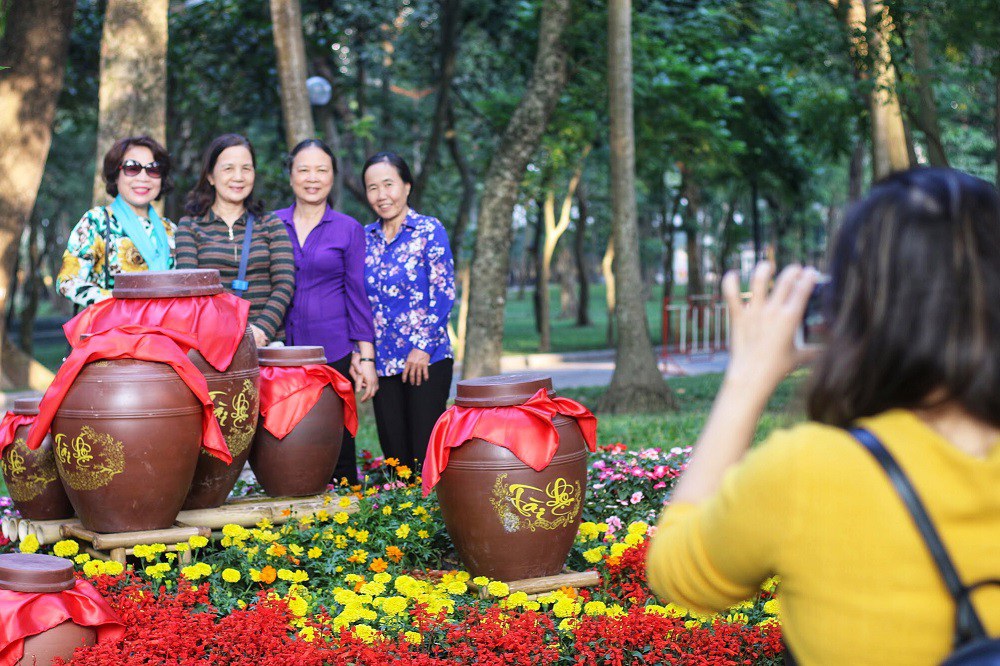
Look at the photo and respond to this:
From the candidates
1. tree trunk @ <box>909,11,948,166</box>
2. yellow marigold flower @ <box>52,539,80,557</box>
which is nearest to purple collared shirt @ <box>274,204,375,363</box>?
yellow marigold flower @ <box>52,539,80,557</box>

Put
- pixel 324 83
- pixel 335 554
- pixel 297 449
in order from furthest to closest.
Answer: pixel 324 83
pixel 297 449
pixel 335 554

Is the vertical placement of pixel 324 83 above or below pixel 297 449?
above

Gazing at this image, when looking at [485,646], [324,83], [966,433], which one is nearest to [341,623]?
[485,646]

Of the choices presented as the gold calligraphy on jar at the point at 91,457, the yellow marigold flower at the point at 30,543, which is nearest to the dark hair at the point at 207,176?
the gold calligraphy on jar at the point at 91,457

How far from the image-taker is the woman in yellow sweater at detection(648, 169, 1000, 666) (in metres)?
1.57

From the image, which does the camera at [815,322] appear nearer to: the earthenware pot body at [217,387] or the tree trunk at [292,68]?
the earthenware pot body at [217,387]

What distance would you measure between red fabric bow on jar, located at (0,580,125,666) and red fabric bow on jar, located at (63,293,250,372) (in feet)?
3.65

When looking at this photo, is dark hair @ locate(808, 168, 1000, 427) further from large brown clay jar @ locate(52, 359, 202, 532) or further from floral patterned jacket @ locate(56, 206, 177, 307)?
floral patterned jacket @ locate(56, 206, 177, 307)

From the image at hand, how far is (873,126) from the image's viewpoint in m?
11.4

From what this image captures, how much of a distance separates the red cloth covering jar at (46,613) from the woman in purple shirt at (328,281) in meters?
2.09

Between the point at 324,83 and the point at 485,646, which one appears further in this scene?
the point at 324,83

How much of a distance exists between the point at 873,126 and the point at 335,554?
27.6ft

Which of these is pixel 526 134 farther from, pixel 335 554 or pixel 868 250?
pixel 868 250

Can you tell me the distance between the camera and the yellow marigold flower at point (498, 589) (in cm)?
440
